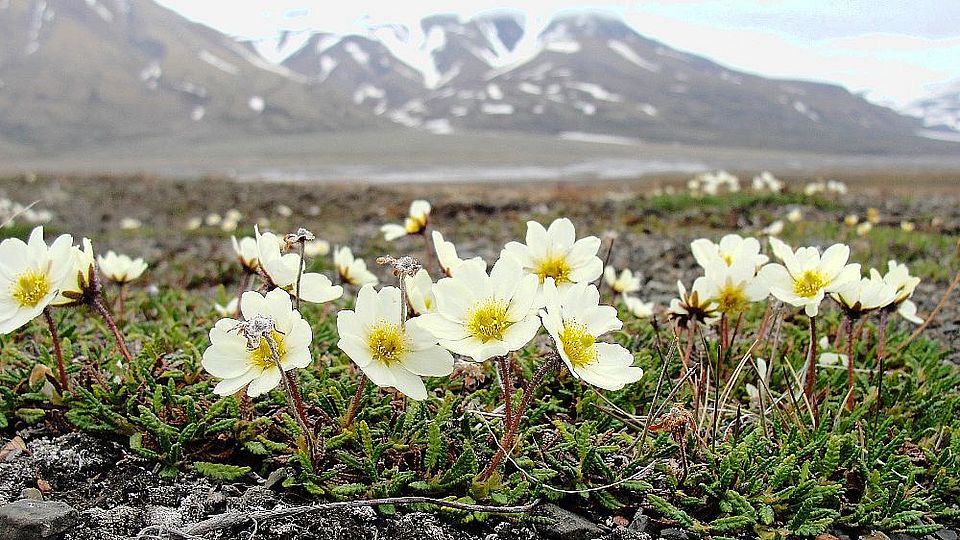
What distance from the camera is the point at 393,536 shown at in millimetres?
1887

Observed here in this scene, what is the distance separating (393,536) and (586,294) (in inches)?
30.9

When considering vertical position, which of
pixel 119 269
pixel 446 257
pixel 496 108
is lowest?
pixel 496 108

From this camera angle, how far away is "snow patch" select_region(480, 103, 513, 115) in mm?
158000

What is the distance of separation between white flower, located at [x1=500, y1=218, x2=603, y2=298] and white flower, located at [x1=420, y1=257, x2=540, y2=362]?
37 centimetres

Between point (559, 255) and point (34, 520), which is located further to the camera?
point (559, 255)

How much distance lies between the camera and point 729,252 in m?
→ 2.64

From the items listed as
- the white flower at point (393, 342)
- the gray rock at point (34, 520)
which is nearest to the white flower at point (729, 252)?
the white flower at point (393, 342)

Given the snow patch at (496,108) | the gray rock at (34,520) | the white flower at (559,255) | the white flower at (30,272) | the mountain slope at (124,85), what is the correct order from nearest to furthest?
the gray rock at (34,520) → the white flower at (30,272) → the white flower at (559,255) → the mountain slope at (124,85) → the snow patch at (496,108)

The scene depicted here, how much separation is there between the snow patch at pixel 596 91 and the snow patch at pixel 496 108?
73.3ft

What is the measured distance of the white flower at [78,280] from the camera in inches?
79.3

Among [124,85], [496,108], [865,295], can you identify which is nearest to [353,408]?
[865,295]

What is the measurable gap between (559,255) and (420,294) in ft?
1.45

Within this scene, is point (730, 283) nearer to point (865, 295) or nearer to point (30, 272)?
point (865, 295)

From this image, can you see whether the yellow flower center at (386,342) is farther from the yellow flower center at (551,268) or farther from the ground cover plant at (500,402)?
the yellow flower center at (551,268)
